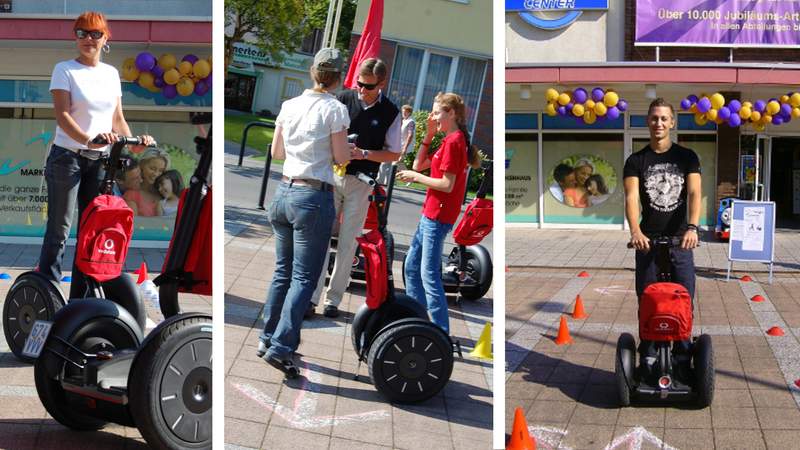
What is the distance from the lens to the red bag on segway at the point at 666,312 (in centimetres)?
382

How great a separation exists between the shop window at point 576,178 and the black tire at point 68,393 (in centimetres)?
1093

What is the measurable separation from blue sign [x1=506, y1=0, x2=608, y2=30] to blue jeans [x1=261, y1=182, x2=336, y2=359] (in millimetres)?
10903

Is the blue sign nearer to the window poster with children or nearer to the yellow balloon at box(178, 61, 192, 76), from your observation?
the window poster with children

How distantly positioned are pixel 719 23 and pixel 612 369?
34.7 ft

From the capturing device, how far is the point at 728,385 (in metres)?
4.37

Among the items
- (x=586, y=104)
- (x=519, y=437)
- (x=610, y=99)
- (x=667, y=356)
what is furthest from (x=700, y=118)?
(x=519, y=437)

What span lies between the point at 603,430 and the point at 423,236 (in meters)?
1.35

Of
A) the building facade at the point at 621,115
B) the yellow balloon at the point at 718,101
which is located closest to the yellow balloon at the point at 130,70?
the building facade at the point at 621,115

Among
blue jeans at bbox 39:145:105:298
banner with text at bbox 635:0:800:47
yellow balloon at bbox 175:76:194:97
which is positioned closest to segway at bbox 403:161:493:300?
blue jeans at bbox 39:145:105:298

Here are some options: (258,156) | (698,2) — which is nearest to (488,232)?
(258,156)

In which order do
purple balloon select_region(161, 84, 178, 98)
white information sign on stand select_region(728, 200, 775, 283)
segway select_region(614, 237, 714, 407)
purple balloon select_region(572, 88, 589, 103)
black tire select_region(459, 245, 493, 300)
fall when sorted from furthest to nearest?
1. purple balloon select_region(572, 88, 589, 103)
2. white information sign on stand select_region(728, 200, 775, 283)
3. purple balloon select_region(161, 84, 178, 98)
4. segway select_region(614, 237, 714, 407)
5. black tire select_region(459, 245, 493, 300)

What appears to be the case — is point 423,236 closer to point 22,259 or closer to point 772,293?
point 22,259

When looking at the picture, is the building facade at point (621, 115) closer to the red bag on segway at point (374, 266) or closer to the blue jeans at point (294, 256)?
the red bag on segway at point (374, 266)

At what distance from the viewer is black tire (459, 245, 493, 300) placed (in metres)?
2.77
